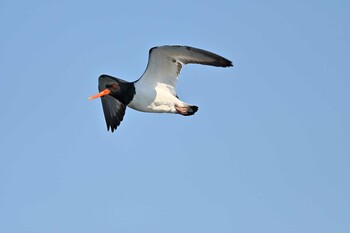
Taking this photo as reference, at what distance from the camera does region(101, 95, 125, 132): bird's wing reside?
1973 cm

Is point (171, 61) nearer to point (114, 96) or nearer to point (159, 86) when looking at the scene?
point (159, 86)

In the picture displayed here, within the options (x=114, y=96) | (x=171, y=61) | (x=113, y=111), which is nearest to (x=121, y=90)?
(x=114, y=96)

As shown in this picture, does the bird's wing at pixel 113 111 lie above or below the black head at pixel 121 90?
above

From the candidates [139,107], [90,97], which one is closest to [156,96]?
[139,107]

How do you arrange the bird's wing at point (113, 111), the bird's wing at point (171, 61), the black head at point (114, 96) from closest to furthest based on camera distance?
the bird's wing at point (171, 61) < the black head at point (114, 96) < the bird's wing at point (113, 111)

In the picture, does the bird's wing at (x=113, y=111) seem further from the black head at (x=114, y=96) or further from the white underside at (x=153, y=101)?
the white underside at (x=153, y=101)

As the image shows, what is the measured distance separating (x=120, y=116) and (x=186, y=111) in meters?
3.02

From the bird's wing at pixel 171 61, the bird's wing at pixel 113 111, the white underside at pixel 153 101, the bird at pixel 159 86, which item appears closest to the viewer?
the bird's wing at pixel 171 61

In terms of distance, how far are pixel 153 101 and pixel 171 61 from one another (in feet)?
3.09

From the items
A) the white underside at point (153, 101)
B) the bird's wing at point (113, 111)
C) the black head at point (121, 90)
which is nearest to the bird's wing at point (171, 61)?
the white underside at point (153, 101)

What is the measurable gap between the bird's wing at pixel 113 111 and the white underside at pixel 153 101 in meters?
2.51

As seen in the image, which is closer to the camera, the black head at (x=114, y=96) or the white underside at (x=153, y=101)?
the white underside at (x=153, y=101)

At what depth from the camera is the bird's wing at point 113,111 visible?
19.7 meters

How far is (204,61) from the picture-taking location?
16703 millimetres
